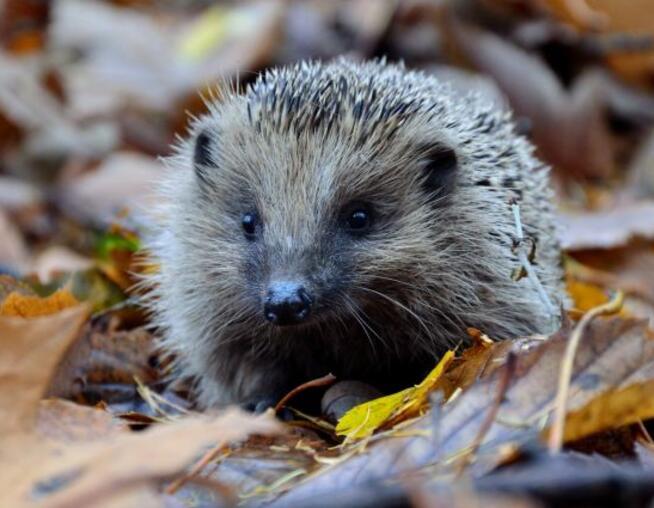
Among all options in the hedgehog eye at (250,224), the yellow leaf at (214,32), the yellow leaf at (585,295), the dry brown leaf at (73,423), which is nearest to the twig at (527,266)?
the hedgehog eye at (250,224)

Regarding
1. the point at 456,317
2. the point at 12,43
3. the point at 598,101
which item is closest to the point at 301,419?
the point at 456,317

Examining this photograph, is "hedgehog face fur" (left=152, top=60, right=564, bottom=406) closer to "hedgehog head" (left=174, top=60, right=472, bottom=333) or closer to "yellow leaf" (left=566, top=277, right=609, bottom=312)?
"hedgehog head" (left=174, top=60, right=472, bottom=333)

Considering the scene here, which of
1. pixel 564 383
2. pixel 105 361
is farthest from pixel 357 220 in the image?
pixel 564 383

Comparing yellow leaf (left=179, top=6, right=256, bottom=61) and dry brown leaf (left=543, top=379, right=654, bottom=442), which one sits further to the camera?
yellow leaf (left=179, top=6, right=256, bottom=61)

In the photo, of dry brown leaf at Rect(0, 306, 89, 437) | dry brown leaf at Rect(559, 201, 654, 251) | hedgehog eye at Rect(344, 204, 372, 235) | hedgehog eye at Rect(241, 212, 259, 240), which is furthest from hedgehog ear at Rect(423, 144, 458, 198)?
dry brown leaf at Rect(559, 201, 654, 251)

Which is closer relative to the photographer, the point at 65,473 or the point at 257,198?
the point at 65,473

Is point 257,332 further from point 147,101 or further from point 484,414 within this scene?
point 147,101

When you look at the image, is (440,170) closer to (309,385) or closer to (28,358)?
(309,385)

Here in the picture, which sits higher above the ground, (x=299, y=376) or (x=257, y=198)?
(x=257, y=198)
